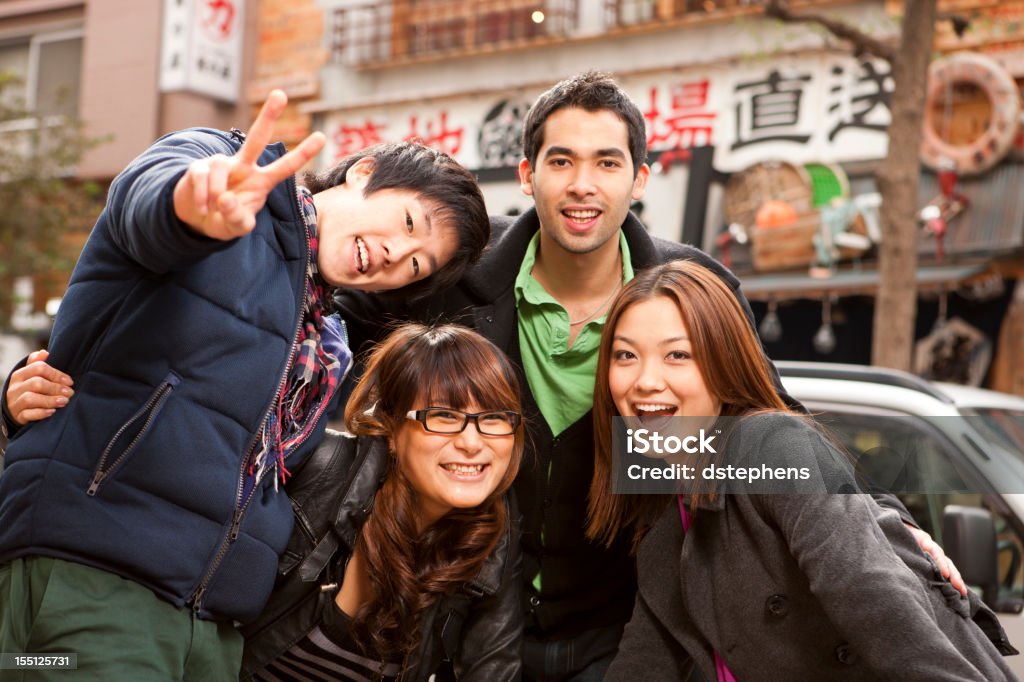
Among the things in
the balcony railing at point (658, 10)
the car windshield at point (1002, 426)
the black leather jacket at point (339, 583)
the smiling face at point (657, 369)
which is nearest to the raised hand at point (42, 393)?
the black leather jacket at point (339, 583)

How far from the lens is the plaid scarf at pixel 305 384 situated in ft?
6.93

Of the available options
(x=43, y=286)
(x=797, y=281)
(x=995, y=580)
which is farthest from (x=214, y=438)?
(x=43, y=286)

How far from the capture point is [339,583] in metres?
2.43

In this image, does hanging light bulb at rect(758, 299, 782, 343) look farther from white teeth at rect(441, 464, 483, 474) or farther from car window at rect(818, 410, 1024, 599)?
white teeth at rect(441, 464, 483, 474)

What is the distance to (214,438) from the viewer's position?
1.89 metres

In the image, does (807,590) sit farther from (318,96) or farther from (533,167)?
(318,96)

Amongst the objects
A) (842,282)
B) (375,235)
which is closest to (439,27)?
(842,282)

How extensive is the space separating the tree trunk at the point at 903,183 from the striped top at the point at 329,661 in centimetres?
478

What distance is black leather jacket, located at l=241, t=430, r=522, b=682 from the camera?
2.35 m

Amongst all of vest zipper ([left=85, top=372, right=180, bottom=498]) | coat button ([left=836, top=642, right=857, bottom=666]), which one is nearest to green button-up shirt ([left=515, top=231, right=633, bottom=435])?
coat button ([left=836, top=642, right=857, bottom=666])

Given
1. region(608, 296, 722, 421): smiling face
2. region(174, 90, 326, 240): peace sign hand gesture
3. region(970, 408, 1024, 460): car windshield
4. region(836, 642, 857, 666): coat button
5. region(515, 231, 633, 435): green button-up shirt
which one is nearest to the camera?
region(174, 90, 326, 240): peace sign hand gesture

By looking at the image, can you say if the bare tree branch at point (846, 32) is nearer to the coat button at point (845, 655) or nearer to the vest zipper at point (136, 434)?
the coat button at point (845, 655)

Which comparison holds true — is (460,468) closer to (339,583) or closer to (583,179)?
(339,583)

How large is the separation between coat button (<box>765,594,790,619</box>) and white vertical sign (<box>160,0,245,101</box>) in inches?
405
